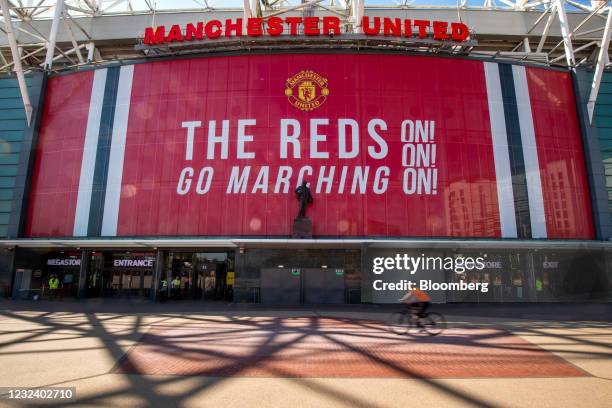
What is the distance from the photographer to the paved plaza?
318 inches

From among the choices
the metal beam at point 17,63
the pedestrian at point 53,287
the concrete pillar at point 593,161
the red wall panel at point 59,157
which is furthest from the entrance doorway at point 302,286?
the metal beam at point 17,63

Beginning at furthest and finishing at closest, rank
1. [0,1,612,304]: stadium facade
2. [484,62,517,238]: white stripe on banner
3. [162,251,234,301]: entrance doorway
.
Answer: [162,251,234,301]: entrance doorway → [484,62,517,238]: white stripe on banner → [0,1,612,304]: stadium facade

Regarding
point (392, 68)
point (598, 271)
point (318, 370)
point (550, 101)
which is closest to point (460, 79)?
point (392, 68)

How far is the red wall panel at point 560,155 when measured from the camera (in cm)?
2922

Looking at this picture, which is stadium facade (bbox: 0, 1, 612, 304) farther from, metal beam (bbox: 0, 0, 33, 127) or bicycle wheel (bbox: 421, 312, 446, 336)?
bicycle wheel (bbox: 421, 312, 446, 336)

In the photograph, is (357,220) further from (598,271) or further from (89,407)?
(89,407)

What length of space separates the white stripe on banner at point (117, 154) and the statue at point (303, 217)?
13.8m

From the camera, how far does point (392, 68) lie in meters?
29.9

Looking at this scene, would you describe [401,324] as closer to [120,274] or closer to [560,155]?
[560,155]

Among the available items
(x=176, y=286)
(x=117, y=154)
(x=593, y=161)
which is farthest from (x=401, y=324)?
(x=117, y=154)

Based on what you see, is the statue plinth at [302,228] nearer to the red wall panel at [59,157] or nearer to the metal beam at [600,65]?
the red wall panel at [59,157]

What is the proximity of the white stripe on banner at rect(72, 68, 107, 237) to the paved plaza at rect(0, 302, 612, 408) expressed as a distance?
12830 mm

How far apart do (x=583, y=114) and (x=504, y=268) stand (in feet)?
47.1

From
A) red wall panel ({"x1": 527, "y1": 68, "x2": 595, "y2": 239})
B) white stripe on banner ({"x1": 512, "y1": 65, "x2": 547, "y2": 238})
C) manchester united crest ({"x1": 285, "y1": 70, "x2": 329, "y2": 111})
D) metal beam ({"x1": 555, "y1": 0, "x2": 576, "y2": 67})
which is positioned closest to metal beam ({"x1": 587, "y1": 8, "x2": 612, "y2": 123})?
red wall panel ({"x1": 527, "y1": 68, "x2": 595, "y2": 239})
